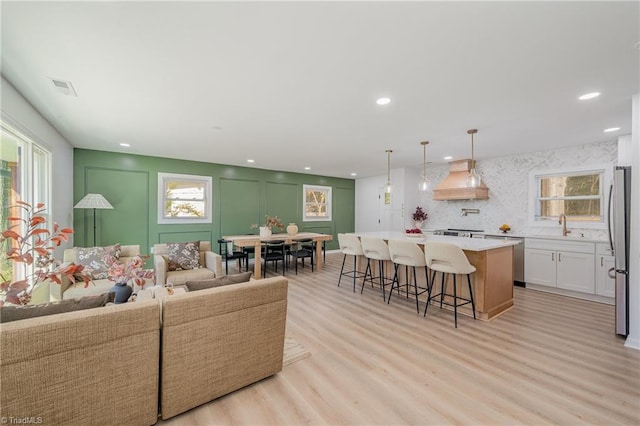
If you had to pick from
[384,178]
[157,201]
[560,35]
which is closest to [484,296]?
[560,35]

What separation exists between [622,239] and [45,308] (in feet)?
15.5

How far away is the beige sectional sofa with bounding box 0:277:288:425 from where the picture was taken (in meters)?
1.25

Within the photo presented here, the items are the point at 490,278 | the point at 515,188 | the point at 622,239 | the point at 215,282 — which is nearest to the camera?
the point at 215,282

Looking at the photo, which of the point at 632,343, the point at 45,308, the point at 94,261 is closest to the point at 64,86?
the point at 94,261

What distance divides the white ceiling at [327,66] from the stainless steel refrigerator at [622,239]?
2.69ft

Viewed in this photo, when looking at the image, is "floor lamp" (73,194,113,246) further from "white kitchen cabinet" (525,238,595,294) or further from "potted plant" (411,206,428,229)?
"white kitchen cabinet" (525,238,595,294)

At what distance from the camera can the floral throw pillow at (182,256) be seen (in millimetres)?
3885

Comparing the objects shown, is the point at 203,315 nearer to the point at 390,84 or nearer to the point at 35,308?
the point at 35,308

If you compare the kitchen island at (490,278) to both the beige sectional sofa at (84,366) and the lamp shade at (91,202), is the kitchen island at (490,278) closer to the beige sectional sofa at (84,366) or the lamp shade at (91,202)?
the beige sectional sofa at (84,366)

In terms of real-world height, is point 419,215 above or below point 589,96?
below

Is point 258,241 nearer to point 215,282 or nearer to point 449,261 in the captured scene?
point 215,282

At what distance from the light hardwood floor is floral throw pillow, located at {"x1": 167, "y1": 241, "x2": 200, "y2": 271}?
5.79 feet

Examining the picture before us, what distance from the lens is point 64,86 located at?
97.8 inches

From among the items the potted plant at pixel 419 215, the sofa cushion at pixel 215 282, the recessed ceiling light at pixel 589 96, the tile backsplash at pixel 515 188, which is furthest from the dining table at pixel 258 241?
the recessed ceiling light at pixel 589 96
